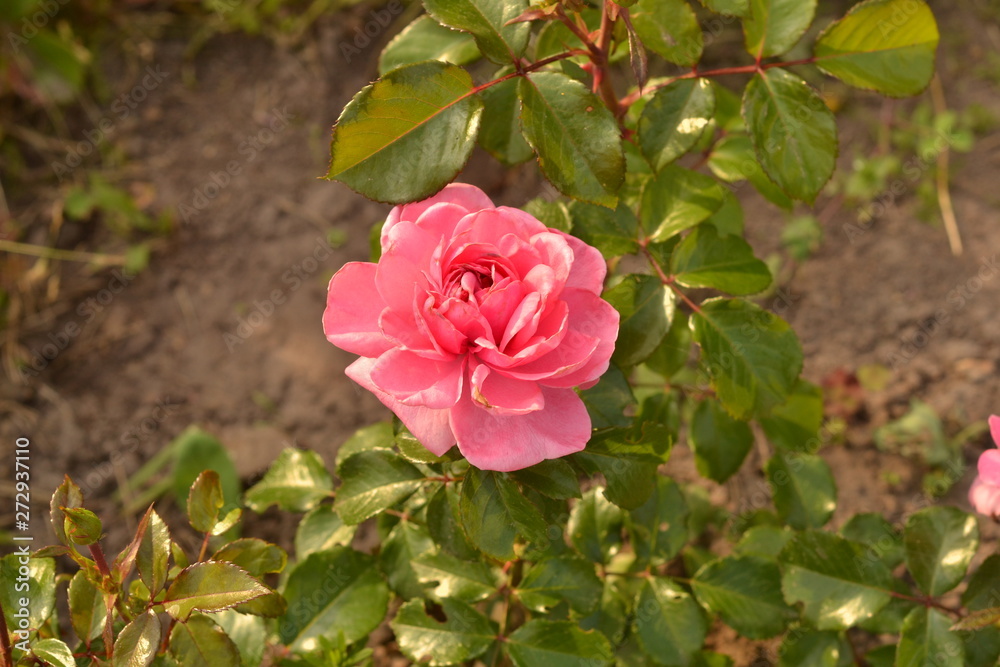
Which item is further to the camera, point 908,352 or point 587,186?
point 908,352

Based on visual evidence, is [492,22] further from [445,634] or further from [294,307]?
[294,307]

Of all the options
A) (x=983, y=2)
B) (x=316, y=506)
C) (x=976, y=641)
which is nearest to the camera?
(x=976, y=641)

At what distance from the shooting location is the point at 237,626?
139cm

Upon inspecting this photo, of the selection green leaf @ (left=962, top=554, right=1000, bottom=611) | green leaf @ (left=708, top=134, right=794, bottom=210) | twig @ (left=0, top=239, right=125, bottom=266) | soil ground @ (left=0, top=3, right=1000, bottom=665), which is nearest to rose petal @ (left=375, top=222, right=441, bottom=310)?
green leaf @ (left=708, top=134, right=794, bottom=210)

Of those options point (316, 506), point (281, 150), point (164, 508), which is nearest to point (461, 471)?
point (316, 506)

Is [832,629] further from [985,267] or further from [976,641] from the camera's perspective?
[985,267]

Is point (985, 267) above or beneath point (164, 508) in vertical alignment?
beneath

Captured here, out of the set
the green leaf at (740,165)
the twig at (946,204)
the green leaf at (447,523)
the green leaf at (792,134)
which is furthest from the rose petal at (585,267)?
the twig at (946,204)

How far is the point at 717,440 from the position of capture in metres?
1.64

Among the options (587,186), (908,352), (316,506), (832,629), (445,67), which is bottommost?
(908,352)

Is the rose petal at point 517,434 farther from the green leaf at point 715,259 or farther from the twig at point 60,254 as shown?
the twig at point 60,254

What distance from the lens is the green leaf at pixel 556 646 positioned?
130 centimetres

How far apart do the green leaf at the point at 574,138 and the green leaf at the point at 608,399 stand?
312 millimetres

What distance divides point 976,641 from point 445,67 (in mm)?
1402
